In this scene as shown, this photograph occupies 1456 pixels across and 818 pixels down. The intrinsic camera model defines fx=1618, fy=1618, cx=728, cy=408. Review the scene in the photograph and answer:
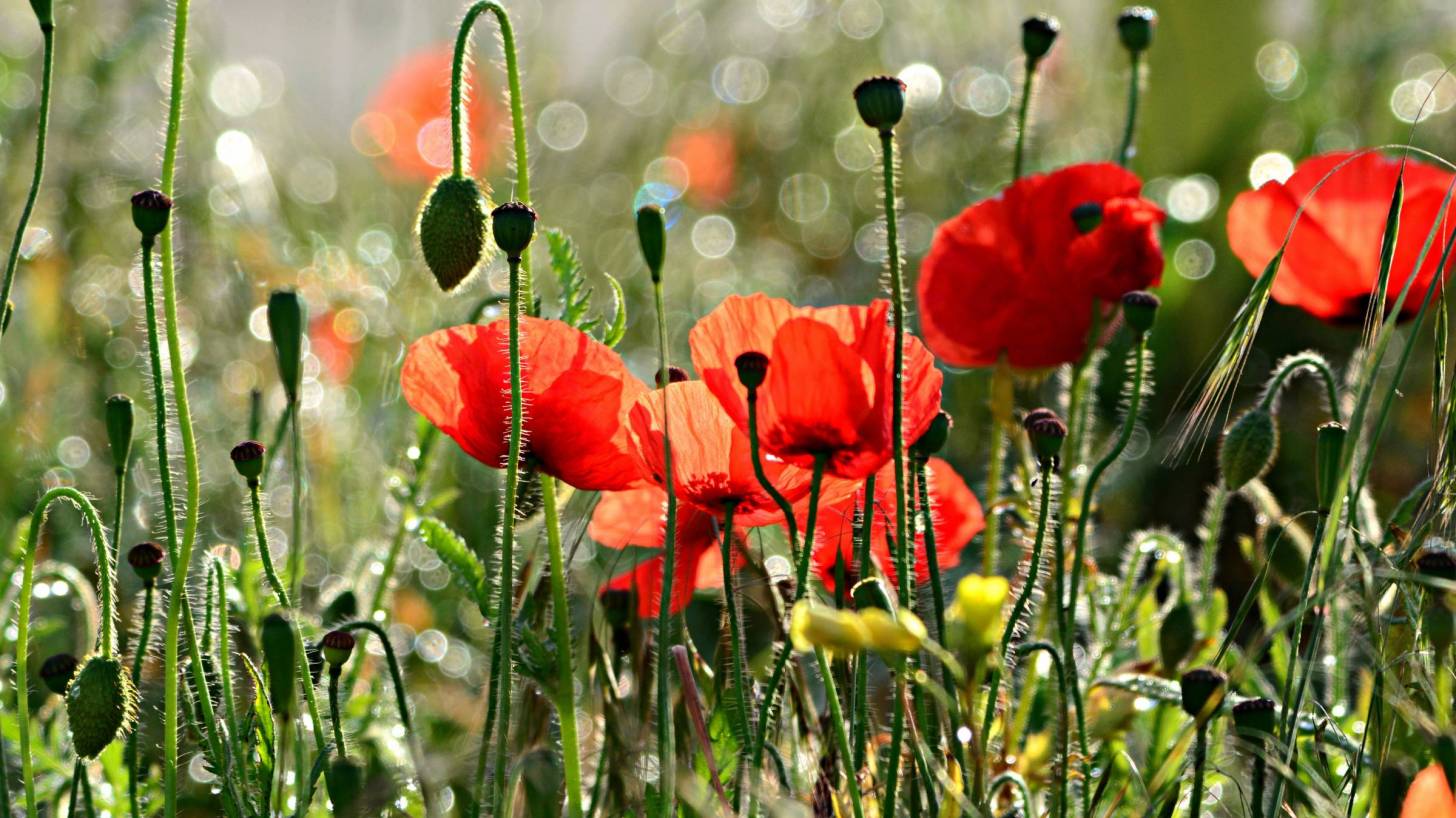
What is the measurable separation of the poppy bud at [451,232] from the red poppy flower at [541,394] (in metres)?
0.03

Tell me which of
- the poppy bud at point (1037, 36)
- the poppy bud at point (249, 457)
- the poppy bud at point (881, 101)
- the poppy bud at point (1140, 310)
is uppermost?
the poppy bud at point (1037, 36)

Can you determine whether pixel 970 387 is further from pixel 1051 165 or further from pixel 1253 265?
pixel 1253 265

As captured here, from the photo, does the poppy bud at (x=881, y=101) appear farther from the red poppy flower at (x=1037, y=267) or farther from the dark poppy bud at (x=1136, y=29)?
the dark poppy bud at (x=1136, y=29)

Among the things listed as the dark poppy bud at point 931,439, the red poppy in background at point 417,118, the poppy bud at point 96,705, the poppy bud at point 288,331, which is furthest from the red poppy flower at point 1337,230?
the red poppy in background at point 417,118

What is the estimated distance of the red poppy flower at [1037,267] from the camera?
101 centimetres

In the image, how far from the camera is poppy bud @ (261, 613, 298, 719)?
25.2 inches

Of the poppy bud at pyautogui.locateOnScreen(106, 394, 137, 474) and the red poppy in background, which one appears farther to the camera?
the red poppy in background

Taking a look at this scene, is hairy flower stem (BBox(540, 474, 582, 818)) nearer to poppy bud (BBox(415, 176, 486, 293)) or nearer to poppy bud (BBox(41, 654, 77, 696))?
poppy bud (BBox(415, 176, 486, 293))

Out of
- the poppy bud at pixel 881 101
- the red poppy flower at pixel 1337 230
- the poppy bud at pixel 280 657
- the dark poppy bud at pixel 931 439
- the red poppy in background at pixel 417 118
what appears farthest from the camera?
the red poppy in background at pixel 417 118

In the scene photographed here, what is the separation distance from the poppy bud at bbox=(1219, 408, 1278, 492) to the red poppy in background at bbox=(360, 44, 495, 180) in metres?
1.86

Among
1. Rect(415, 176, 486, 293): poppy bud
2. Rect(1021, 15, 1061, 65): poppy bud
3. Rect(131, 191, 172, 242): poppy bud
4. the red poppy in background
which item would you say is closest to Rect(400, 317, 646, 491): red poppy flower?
Rect(415, 176, 486, 293): poppy bud

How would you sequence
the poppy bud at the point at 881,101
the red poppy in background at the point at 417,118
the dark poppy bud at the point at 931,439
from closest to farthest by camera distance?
the poppy bud at the point at 881,101, the dark poppy bud at the point at 931,439, the red poppy in background at the point at 417,118

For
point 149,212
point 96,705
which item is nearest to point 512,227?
point 149,212

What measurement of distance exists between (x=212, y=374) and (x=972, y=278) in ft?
4.15
